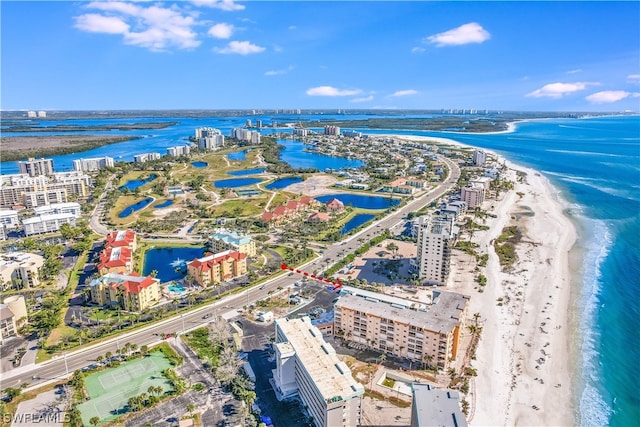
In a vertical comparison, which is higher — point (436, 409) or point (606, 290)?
point (436, 409)

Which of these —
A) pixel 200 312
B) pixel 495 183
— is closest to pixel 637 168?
pixel 495 183

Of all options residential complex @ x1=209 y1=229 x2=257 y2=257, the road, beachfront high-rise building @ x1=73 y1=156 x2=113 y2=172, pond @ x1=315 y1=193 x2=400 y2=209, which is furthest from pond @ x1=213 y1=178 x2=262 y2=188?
the road

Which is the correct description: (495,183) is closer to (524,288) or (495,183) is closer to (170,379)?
Result: (524,288)

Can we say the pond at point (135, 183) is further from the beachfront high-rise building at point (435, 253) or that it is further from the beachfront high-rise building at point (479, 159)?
the beachfront high-rise building at point (479, 159)

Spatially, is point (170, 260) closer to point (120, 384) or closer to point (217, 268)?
point (217, 268)

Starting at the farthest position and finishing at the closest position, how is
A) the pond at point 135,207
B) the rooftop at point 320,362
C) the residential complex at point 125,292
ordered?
1. the pond at point 135,207
2. the residential complex at point 125,292
3. the rooftop at point 320,362

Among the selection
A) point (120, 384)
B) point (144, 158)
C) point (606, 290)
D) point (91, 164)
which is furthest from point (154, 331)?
point (144, 158)

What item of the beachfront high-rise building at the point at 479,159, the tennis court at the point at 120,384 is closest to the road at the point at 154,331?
the tennis court at the point at 120,384
